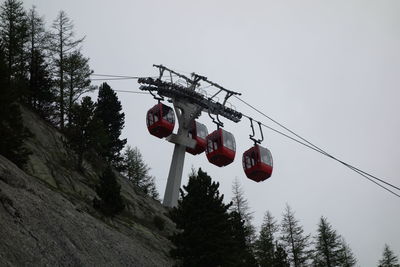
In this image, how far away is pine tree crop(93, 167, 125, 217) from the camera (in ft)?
91.7

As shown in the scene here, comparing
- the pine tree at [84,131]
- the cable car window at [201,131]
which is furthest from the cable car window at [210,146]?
the cable car window at [201,131]

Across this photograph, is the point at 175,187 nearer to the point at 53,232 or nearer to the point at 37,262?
the point at 53,232

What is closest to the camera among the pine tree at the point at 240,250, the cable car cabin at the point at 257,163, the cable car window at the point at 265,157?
the pine tree at the point at 240,250

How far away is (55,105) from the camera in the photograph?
145 ft

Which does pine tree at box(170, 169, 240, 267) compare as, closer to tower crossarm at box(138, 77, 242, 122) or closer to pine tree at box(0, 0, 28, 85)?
tower crossarm at box(138, 77, 242, 122)

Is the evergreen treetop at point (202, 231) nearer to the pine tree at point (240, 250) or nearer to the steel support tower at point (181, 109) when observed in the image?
the pine tree at point (240, 250)

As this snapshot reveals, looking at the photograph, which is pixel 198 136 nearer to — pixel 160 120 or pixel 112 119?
pixel 160 120

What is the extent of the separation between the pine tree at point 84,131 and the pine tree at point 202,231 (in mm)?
12045

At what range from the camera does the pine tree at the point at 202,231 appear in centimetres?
2269

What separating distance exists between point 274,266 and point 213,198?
17878mm

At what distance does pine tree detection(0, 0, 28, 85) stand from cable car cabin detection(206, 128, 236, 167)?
19223 mm

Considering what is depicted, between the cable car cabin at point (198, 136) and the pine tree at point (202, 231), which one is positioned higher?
the cable car cabin at point (198, 136)

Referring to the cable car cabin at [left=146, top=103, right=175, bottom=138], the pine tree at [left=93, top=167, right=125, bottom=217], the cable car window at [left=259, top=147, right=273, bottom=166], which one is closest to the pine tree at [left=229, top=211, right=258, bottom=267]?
the cable car window at [left=259, top=147, right=273, bottom=166]

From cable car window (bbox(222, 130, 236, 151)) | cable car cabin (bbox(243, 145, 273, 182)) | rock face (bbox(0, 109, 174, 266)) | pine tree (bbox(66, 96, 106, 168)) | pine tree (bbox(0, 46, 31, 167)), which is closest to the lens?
rock face (bbox(0, 109, 174, 266))
